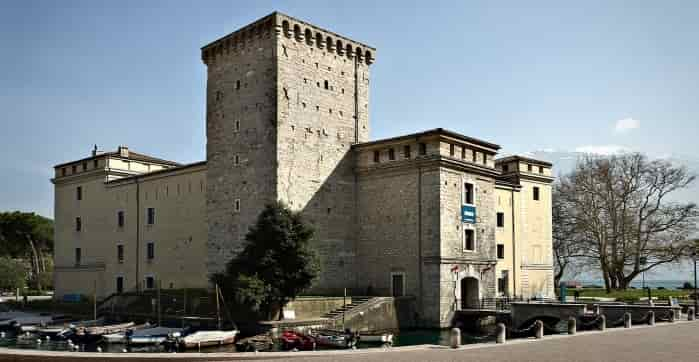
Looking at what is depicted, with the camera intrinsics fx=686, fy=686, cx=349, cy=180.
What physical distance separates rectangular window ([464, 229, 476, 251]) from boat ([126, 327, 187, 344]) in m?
16.3

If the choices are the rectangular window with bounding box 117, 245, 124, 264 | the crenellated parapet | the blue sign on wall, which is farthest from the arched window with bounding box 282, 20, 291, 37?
the rectangular window with bounding box 117, 245, 124, 264

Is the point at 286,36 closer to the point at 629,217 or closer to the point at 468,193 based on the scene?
the point at 468,193

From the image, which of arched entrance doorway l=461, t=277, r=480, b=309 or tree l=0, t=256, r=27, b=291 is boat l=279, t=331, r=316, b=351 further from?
tree l=0, t=256, r=27, b=291

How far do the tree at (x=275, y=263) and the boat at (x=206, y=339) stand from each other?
1.75 m

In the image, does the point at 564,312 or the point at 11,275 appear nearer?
the point at 564,312

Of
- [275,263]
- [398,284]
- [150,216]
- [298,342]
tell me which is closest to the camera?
[298,342]

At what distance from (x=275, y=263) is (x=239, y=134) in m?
10.2

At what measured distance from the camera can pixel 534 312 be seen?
37.3 metres

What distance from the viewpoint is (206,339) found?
31.9 m

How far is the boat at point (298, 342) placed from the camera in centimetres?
2980

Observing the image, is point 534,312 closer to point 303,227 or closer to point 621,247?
point 303,227

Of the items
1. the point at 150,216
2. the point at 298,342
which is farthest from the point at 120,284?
the point at 298,342

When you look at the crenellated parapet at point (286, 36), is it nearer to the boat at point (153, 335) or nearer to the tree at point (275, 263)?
the tree at point (275, 263)

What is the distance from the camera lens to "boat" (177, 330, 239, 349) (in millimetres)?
31594
